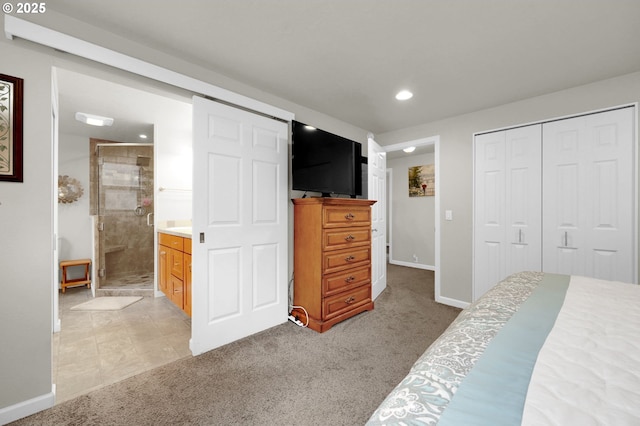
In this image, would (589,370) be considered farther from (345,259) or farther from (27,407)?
(27,407)

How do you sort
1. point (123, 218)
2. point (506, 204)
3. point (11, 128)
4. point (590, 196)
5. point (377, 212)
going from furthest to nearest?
1. point (123, 218)
2. point (377, 212)
3. point (506, 204)
4. point (590, 196)
5. point (11, 128)

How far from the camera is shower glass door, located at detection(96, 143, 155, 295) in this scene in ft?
12.1

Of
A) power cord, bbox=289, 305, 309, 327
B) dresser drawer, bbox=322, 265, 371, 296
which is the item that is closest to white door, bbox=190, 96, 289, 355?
power cord, bbox=289, 305, 309, 327

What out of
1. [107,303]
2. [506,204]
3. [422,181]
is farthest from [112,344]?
[422,181]

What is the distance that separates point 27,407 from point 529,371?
249cm

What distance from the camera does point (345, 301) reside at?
2.75 m

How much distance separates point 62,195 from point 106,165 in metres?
0.89

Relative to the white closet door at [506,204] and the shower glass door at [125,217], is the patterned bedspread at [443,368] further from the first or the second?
the shower glass door at [125,217]

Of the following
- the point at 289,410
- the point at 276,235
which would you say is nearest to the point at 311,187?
the point at 276,235

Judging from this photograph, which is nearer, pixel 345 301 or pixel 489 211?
pixel 345 301

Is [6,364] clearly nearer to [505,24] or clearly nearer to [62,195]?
[62,195]

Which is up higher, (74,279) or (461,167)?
(461,167)

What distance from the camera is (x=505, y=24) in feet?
5.46

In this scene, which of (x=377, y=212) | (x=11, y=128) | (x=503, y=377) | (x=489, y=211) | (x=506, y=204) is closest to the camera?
(x=503, y=377)
